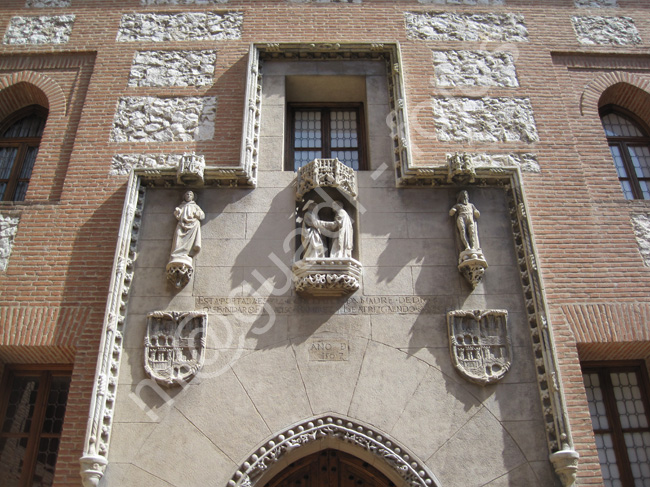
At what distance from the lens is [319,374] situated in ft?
25.6

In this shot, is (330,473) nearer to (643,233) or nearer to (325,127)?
(325,127)

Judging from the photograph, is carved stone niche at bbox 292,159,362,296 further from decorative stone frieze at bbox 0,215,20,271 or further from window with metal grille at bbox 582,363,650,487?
decorative stone frieze at bbox 0,215,20,271

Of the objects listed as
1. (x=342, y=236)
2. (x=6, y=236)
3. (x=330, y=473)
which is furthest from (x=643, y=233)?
(x=6, y=236)

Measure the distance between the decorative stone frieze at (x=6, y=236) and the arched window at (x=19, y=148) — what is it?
3.07 ft

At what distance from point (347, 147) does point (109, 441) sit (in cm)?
581

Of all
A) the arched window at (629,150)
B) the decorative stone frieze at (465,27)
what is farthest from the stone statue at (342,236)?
the arched window at (629,150)

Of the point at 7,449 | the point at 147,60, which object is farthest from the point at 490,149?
the point at 7,449

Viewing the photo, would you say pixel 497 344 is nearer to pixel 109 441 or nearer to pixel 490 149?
pixel 490 149

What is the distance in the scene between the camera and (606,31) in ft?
36.3

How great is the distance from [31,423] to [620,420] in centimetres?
814

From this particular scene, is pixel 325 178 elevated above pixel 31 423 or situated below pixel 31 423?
above

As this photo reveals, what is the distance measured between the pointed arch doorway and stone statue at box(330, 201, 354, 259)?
2.61 m

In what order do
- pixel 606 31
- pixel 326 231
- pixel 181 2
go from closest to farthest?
pixel 326 231 < pixel 606 31 < pixel 181 2

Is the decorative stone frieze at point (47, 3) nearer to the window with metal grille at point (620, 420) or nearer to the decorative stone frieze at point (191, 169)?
the decorative stone frieze at point (191, 169)
